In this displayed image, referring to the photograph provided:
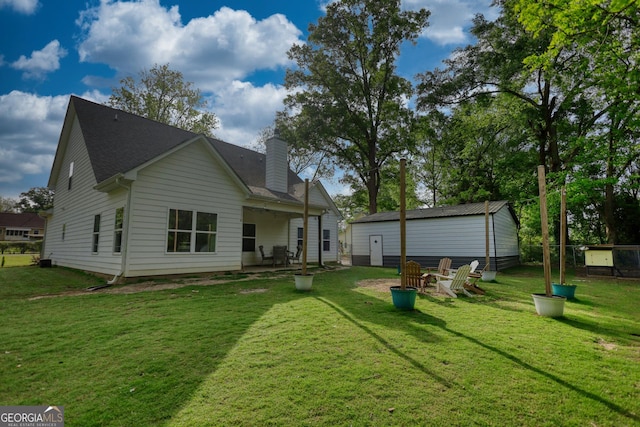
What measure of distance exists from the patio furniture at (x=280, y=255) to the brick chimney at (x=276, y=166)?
319cm

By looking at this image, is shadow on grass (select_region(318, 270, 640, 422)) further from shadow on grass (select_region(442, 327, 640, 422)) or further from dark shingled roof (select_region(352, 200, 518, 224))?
dark shingled roof (select_region(352, 200, 518, 224))

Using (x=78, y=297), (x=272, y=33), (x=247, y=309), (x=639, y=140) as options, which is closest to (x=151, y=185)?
(x=78, y=297)

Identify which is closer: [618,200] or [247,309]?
[247,309]

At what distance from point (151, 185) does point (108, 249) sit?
270cm

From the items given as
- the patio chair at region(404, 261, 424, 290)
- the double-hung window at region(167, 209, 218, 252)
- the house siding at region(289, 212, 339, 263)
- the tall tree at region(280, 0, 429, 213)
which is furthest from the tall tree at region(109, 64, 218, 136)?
the patio chair at region(404, 261, 424, 290)

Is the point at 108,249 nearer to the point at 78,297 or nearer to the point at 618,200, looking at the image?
the point at 78,297

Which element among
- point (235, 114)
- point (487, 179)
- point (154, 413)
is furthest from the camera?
point (487, 179)

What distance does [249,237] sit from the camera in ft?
50.6

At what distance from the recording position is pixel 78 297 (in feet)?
22.6

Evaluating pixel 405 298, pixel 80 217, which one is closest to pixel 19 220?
pixel 80 217

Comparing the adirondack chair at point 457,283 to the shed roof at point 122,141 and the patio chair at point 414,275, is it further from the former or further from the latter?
the shed roof at point 122,141

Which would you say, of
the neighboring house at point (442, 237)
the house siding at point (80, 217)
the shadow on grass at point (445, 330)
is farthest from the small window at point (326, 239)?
the house siding at point (80, 217)

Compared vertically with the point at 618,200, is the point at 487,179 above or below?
above

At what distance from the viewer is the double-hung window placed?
9836 mm
